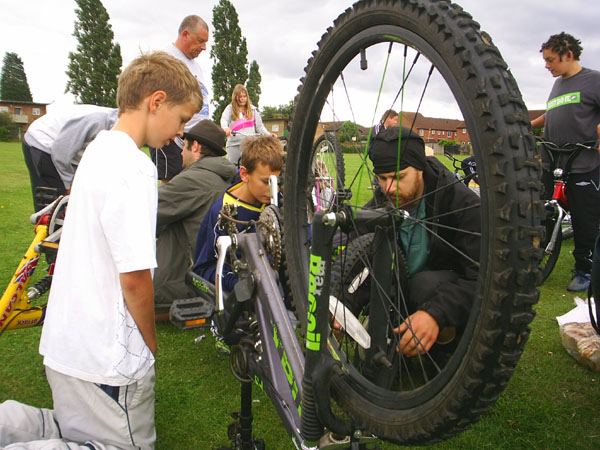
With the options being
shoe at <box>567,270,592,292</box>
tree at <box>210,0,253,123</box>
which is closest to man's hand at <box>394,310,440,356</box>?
shoe at <box>567,270,592,292</box>

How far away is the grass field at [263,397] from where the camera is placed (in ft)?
6.53

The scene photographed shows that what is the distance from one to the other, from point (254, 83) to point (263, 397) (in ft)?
169

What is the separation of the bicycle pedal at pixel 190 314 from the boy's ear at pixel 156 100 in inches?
30.5

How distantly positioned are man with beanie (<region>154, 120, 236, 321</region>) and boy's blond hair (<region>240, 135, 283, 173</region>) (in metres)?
0.62

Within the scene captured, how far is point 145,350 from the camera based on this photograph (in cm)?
152

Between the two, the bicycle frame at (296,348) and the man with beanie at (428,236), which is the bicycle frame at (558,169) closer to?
the man with beanie at (428,236)

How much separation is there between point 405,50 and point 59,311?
1391mm

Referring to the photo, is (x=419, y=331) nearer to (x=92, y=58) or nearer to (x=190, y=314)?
(x=190, y=314)

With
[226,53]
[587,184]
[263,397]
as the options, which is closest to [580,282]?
[587,184]

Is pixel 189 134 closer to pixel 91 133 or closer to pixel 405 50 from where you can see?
pixel 91 133

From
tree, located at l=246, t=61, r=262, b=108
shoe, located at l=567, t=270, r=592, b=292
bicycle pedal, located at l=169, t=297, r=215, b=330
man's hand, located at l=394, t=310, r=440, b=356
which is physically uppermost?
tree, located at l=246, t=61, r=262, b=108

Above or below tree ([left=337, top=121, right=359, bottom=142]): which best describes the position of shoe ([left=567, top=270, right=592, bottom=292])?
below

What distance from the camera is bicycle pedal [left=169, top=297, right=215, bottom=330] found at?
1643 mm

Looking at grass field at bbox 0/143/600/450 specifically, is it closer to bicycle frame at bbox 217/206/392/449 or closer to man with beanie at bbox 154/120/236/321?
man with beanie at bbox 154/120/236/321
